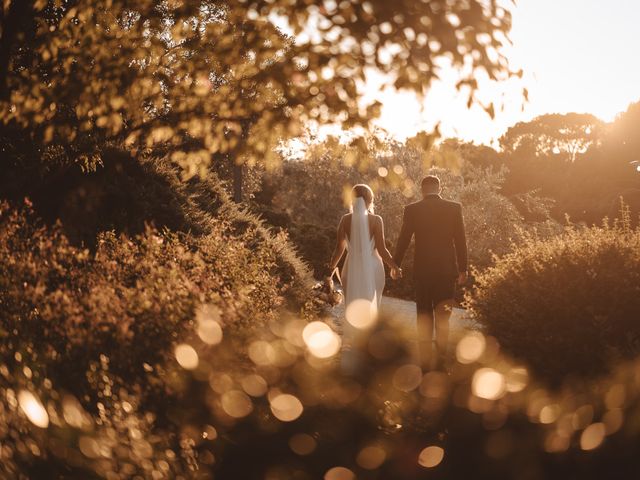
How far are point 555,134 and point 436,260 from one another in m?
51.0

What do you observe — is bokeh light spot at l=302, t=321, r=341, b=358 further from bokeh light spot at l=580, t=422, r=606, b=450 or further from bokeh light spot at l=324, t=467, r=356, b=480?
bokeh light spot at l=580, t=422, r=606, b=450

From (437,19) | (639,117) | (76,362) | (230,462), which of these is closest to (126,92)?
(76,362)

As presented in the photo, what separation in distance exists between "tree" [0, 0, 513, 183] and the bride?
272 centimetres

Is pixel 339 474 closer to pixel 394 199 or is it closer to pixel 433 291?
pixel 433 291

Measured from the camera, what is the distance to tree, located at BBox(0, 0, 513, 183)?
149 inches

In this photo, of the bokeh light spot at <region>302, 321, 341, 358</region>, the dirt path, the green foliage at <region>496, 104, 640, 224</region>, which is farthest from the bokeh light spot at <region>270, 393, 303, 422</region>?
the green foliage at <region>496, 104, 640, 224</region>

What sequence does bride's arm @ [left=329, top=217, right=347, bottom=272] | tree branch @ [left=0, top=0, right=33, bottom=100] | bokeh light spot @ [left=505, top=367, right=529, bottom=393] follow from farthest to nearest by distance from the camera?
bride's arm @ [left=329, top=217, right=347, bottom=272] → bokeh light spot @ [left=505, top=367, right=529, bottom=393] → tree branch @ [left=0, top=0, right=33, bottom=100]

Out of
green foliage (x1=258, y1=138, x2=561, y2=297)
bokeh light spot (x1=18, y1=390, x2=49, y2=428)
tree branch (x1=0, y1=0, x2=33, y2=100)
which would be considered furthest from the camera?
green foliage (x1=258, y1=138, x2=561, y2=297)

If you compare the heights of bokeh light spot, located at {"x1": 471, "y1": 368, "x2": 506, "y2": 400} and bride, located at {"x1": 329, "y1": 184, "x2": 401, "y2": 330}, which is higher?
bride, located at {"x1": 329, "y1": 184, "x2": 401, "y2": 330}

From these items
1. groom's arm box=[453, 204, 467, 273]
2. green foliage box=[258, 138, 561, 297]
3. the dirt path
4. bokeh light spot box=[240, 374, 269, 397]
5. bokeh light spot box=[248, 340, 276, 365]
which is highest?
green foliage box=[258, 138, 561, 297]

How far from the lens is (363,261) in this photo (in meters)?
8.00

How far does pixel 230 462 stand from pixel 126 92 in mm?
2826

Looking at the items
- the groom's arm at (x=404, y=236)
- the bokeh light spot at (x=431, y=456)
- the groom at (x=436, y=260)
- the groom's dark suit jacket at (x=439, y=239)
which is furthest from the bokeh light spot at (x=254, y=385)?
the groom's arm at (x=404, y=236)

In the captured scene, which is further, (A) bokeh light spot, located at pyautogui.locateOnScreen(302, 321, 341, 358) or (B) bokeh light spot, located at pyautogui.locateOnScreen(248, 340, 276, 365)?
(A) bokeh light spot, located at pyautogui.locateOnScreen(302, 321, 341, 358)
